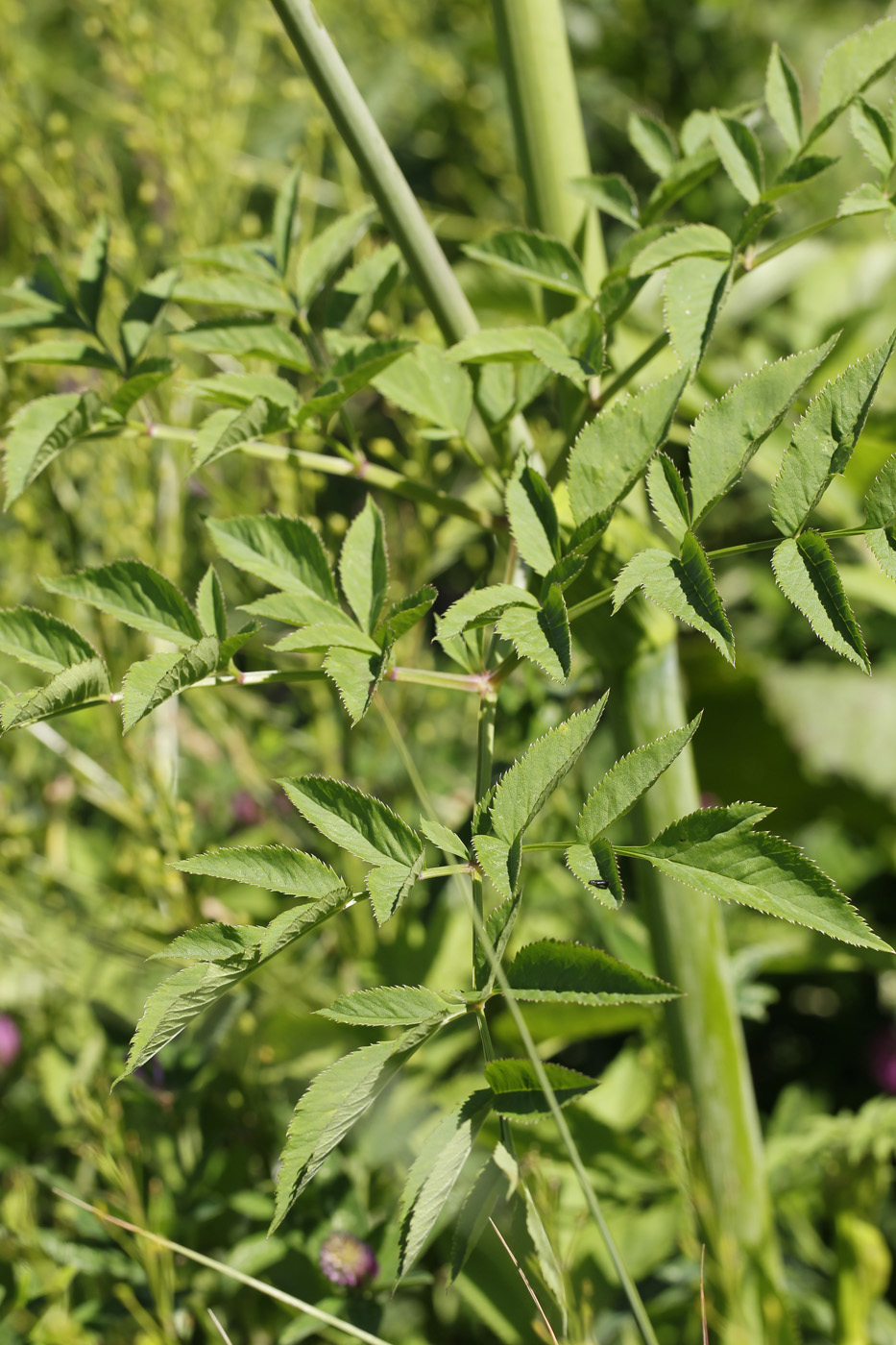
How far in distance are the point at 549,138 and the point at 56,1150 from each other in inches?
39.1

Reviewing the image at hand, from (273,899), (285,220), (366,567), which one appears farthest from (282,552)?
(273,899)

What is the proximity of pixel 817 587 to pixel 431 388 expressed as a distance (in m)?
0.25

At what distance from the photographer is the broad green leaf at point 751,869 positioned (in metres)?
0.39

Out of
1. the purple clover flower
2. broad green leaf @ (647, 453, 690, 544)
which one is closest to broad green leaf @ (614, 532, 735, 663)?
broad green leaf @ (647, 453, 690, 544)

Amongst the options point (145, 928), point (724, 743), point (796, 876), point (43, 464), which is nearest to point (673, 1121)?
point (796, 876)

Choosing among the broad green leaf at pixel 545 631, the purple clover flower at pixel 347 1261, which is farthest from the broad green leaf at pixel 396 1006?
the purple clover flower at pixel 347 1261

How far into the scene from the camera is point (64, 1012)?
1.09 m

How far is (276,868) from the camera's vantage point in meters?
0.44

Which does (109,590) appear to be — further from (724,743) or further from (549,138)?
(724,743)

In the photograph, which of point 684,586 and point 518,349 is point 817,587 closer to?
point 684,586

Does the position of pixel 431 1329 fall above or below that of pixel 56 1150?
below

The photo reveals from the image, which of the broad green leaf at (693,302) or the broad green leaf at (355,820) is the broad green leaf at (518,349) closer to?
the broad green leaf at (693,302)

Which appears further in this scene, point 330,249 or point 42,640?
point 330,249

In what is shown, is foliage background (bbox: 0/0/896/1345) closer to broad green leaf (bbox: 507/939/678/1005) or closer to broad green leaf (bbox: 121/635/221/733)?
broad green leaf (bbox: 507/939/678/1005)
